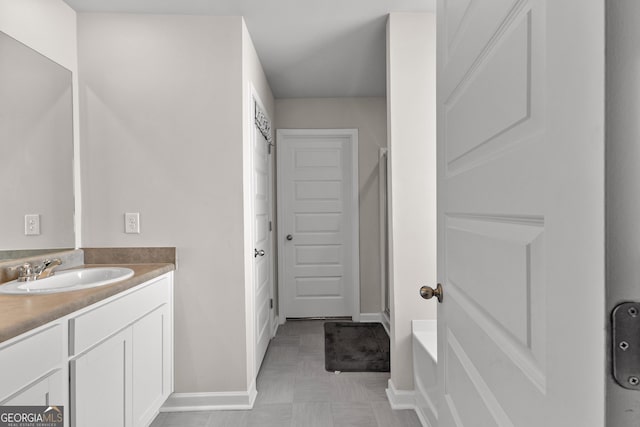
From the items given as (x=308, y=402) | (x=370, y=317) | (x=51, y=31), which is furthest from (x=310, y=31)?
(x=370, y=317)

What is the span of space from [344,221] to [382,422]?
2282mm

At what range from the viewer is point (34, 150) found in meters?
1.92

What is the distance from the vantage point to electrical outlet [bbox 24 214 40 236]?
1862mm

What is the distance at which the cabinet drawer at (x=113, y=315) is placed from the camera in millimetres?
1387

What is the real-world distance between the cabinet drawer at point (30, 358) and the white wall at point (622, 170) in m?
1.35

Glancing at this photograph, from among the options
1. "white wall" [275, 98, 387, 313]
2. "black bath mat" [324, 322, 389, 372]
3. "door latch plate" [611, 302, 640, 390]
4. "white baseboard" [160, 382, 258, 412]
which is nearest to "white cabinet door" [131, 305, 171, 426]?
"white baseboard" [160, 382, 258, 412]

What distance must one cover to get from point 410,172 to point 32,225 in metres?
2.10

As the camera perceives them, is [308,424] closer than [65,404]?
No

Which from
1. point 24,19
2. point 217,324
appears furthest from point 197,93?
point 217,324

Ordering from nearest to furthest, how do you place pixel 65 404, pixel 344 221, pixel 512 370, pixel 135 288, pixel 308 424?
pixel 512 370 < pixel 65 404 < pixel 135 288 < pixel 308 424 < pixel 344 221

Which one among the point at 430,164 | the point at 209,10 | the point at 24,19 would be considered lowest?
the point at 430,164

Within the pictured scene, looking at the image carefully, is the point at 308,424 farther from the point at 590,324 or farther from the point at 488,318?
the point at 590,324

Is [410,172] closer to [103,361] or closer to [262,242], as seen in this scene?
[262,242]

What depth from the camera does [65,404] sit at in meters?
1.32
